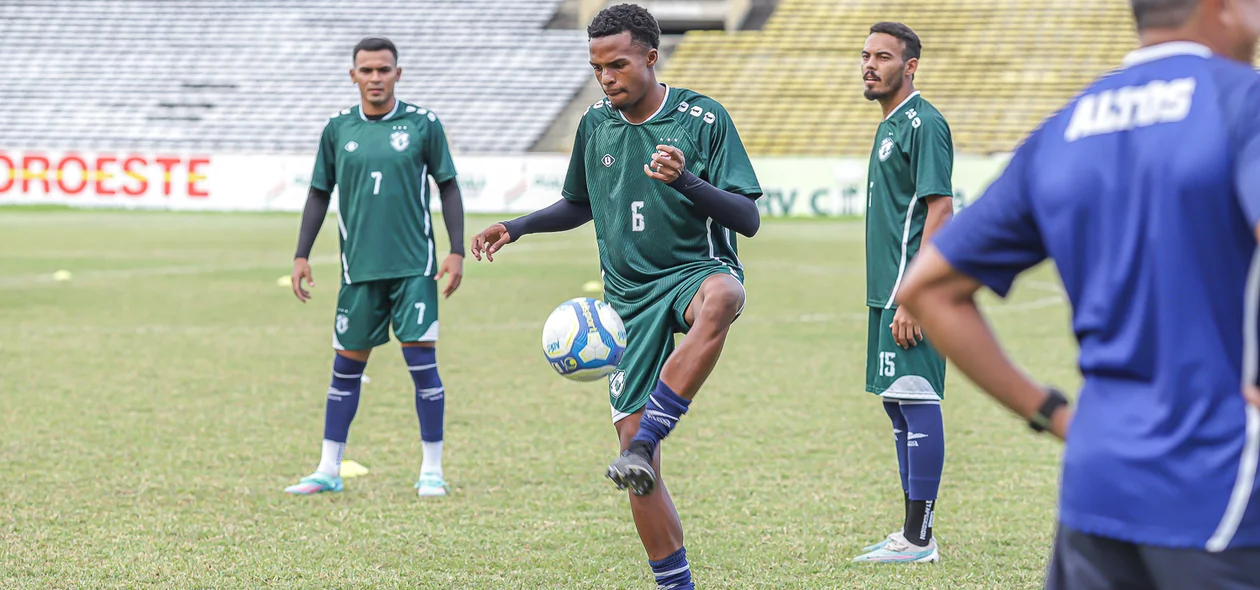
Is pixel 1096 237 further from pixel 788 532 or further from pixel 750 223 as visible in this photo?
pixel 788 532

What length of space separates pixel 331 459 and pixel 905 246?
2846 millimetres

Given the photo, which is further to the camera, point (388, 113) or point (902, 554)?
point (388, 113)

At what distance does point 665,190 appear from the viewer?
15.1 feet

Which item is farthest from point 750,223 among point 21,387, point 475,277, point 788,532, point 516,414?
point 475,277

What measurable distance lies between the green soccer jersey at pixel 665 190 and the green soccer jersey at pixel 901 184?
2.90 feet

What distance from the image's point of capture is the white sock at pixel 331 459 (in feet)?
21.7

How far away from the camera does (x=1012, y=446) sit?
24.9 feet

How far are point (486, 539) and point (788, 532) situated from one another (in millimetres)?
1178

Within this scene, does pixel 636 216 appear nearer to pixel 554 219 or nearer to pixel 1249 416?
pixel 554 219

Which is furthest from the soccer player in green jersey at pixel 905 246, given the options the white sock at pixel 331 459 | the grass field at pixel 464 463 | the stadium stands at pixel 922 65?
the stadium stands at pixel 922 65

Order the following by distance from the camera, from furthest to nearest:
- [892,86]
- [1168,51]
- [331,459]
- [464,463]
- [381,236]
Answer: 1. [464,463]
2. [381,236]
3. [331,459]
4. [892,86]
5. [1168,51]

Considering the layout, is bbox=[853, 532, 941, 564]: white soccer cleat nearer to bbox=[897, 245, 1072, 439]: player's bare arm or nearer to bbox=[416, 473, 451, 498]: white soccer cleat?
bbox=[416, 473, 451, 498]: white soccer cleat

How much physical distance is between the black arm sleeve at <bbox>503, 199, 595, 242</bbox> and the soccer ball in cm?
32

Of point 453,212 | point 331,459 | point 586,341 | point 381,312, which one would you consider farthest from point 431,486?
point 586,341
